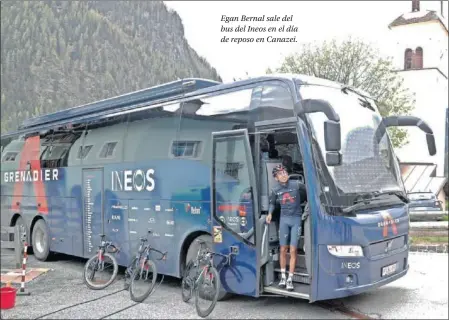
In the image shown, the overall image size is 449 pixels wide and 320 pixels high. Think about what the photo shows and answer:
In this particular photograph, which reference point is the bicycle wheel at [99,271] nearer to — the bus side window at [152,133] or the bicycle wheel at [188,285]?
the bicycle wheel at [188,285]

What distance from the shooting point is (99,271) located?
430 cm

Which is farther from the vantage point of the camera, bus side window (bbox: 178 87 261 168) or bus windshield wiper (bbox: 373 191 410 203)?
bus windshield wiper (bbox: 373 191 410 203)

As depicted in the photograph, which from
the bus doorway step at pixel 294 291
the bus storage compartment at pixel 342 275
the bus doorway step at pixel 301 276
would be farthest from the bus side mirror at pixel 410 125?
the bus doorway step at pixel 294 291

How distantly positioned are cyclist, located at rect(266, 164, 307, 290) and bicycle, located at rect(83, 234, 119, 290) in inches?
58.4

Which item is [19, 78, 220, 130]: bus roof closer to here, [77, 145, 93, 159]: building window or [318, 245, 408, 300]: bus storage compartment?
[77, 145, 93, 159]: building window

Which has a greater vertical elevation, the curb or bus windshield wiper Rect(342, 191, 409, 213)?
bus windshield wiper Rect(342, 191, 409, 213)

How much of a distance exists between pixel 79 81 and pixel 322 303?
11.4ft

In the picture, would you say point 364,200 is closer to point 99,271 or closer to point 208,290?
point 208,290

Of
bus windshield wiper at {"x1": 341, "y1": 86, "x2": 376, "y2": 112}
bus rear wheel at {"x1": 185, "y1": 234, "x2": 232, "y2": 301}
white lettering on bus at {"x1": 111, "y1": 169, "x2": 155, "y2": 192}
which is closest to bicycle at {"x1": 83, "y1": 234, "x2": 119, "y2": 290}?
white lettering on bus at {"x1": 111, "y1": 169, "x2": 155, "y2": 192}

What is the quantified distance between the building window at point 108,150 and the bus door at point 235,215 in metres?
0.95

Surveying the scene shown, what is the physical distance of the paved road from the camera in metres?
3.02

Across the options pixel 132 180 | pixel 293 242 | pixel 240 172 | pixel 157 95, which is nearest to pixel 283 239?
pixel 293 242

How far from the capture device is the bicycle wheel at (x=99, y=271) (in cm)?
404

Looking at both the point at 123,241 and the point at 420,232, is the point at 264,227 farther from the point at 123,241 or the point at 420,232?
the point at 420,232
